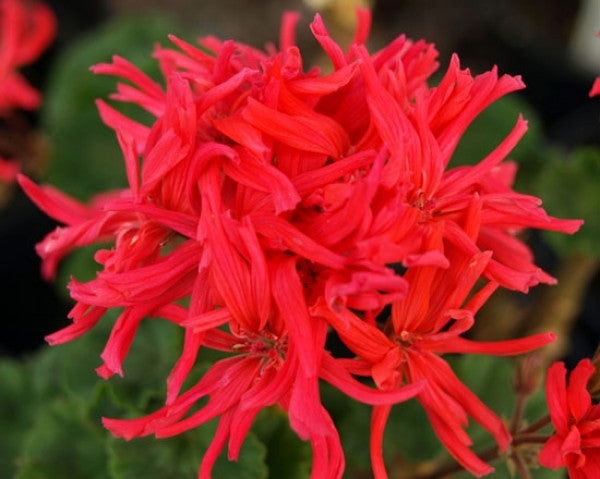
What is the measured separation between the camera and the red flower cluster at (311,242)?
0.50 meters

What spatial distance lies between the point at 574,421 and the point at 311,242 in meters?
0.25

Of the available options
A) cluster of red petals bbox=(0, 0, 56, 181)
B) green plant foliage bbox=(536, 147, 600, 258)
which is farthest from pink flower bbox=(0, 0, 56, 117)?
green plant foliage bbox=(536, 147, 600, 258)

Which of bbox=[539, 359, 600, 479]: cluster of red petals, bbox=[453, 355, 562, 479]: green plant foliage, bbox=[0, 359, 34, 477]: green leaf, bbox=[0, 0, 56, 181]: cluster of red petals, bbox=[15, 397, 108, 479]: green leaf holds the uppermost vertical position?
Answer: bbox=[539, 359, 600, 479]: cluster of red petals

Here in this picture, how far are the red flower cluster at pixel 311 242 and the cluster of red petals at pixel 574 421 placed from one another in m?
0.03

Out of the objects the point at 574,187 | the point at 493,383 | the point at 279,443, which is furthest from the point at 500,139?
the point at 279,443

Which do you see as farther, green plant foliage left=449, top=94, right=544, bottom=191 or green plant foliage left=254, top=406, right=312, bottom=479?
green plant foliage left=449, top=94, right=544, bottom=191

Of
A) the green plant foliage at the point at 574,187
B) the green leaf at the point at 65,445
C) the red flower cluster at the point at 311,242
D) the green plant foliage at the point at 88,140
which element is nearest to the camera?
the red flower cluster at the point at 311,242

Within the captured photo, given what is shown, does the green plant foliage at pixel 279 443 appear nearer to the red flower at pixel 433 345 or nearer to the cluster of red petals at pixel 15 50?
the red flower at pixel 433 345

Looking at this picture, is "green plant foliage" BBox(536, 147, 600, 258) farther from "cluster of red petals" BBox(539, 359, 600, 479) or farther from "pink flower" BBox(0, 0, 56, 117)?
"pink flower" BBox(0, 0, 56, 117)

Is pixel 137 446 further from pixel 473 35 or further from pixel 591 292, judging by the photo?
pixel 473 35

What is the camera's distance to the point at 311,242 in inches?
19.6

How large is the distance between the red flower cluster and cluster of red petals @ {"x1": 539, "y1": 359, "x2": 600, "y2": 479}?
3cm

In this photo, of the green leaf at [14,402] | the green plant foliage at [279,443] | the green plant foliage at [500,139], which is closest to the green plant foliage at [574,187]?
the green plant foliage at [500,139]

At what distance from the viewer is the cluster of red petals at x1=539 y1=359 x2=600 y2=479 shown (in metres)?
0.53
